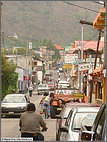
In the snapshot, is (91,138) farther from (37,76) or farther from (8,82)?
(37,76)

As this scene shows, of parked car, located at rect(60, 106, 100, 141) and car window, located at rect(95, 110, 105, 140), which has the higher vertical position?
car window, located at rect(95, 110, 105, 140)

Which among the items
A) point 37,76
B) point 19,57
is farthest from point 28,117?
point 37,76

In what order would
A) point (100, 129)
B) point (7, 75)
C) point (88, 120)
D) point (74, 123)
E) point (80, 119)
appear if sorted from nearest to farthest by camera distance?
point (100, 129)
point (88, 120)
point (74, 123)
point (80, 119)
point (7, 75)

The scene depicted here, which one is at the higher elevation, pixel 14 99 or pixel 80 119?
pixel 80 119

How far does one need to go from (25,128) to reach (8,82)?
1308 inches

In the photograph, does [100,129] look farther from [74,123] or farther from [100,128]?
[74,123]

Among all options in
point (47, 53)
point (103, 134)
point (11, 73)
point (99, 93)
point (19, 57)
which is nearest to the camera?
point (103, 134)

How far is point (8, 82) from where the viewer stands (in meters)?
42.3

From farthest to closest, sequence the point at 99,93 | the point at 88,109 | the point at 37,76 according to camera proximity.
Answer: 1. the point at 37,76
2. the point at 99,93
3. the point at 88,109

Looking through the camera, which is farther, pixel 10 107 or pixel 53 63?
pixel 53 63

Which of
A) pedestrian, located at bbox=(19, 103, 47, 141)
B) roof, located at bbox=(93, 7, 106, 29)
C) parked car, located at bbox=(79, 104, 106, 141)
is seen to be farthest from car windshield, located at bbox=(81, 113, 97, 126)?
roof, located at bbox=(93, 7, 106, 29)

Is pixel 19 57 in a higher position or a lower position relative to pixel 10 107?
higher

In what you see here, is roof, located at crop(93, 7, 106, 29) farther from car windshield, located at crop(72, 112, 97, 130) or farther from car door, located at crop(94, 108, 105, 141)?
car door, located at crop(94, 108, 105, 141)

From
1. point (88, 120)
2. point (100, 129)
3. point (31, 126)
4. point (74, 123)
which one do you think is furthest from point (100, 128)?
point (74, 123)
